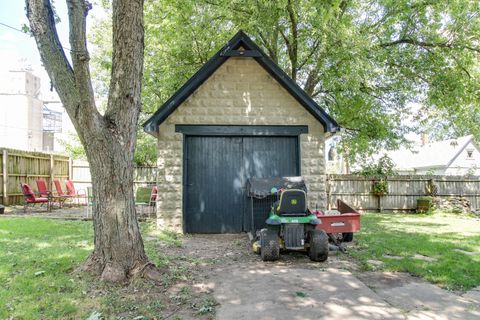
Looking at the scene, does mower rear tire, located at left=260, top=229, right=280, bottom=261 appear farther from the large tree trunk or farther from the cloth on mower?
the large tree trunk

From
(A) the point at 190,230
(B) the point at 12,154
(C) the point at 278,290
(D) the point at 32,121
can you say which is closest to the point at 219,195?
(A) the point at 190,230

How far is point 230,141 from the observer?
372 inches

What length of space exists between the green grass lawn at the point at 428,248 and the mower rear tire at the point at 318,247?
68 centimetres

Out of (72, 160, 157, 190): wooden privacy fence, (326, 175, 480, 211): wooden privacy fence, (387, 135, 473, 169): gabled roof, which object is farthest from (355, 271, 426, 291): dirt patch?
(387, 135, 473, 169): gabled roof

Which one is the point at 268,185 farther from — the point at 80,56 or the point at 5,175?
the point at 5,175

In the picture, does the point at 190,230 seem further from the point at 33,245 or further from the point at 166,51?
the point at 166,51

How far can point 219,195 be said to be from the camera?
9281 mm

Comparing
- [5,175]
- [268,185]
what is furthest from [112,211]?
[5,175]

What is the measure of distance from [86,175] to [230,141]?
38.7 ft

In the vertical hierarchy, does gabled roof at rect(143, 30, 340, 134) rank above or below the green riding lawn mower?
above

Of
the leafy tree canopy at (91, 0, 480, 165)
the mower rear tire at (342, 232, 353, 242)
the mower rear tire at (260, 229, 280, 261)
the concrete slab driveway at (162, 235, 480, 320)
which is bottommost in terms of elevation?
the concrete slab driveway at (162, 235, 480, 320)

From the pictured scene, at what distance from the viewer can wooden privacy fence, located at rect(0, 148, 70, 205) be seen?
14.1 metres

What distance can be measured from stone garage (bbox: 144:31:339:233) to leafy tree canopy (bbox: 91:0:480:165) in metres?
2.46

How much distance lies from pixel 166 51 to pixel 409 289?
1155 cm
